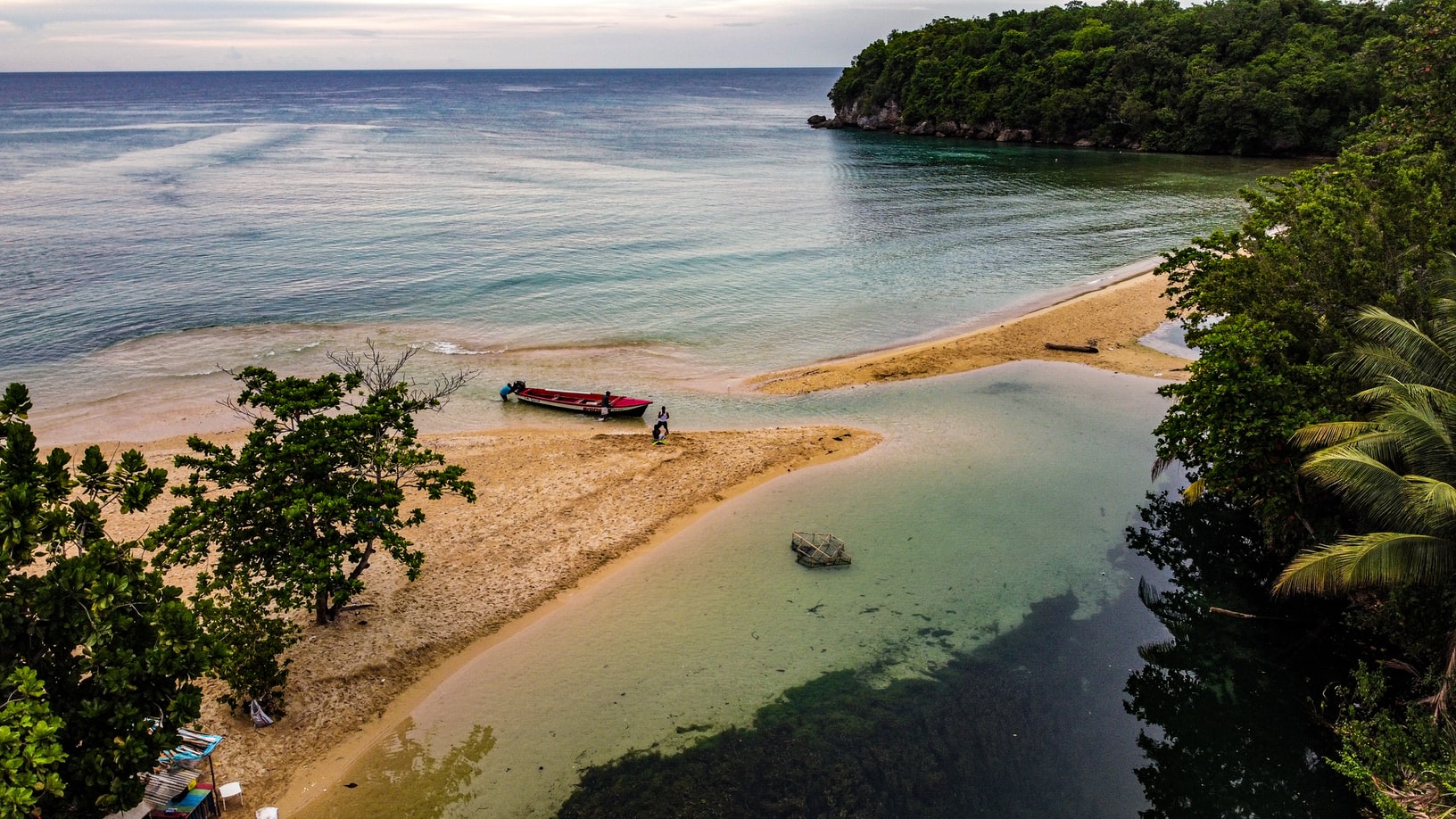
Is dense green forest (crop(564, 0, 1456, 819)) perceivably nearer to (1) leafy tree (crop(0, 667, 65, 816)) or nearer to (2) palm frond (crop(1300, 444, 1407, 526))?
(2) palm frond (crop(1300, 444, 1407, 526))

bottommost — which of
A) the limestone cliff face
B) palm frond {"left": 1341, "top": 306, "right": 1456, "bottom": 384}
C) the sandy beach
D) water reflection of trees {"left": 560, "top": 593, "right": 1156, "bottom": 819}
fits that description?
water reflection of trees {"left": 560, "top": 593, "right": 1156, "bottom": 819}

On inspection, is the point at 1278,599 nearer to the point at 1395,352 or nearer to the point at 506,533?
the point at 1395,352

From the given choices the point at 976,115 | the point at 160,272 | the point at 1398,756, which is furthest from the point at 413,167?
the point at 1398,756

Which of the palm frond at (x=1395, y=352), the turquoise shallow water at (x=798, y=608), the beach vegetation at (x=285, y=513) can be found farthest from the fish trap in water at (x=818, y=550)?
the palm frond at (x=1395, y=352)

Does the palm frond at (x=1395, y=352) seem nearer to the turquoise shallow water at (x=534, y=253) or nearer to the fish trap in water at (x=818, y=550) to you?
the fish trap in water at (x=818, y=550)

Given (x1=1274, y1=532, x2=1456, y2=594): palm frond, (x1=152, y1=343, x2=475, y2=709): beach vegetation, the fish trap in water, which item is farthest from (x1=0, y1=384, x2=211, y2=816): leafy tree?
(x1=1274, y1=532, x2=1456, y2=594): palm frond

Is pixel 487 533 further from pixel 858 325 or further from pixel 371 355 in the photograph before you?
pixel 858 325

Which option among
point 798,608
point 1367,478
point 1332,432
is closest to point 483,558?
point 798,608
